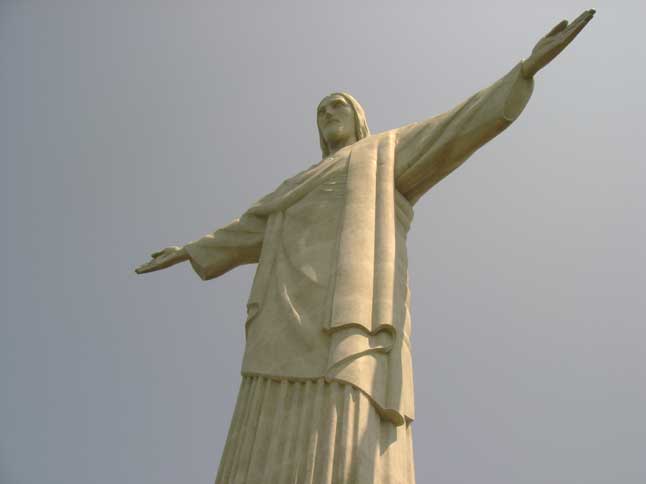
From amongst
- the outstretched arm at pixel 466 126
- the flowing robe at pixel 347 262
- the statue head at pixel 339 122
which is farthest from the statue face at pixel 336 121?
the outstretched arm at pixel 466 126

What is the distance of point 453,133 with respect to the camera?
28.4ft

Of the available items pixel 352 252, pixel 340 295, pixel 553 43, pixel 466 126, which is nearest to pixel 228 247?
pixel 352 252

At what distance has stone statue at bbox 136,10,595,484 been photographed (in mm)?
6918

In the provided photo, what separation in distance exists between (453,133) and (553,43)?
1378 mm

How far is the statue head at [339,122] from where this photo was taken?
1021 cm

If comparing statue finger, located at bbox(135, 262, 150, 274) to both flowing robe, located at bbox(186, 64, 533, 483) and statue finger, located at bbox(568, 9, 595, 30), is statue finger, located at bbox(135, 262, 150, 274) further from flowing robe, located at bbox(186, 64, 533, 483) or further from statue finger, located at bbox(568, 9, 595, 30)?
statue finger, located at bbox(568, 9, 595, 30)

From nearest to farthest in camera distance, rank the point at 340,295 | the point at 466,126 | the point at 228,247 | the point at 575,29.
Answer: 1. the point at 340,295
2. the point at 575,29
3. the point at 466,126
4. the point at 228,247

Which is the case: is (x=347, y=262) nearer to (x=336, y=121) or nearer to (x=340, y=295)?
(x=340, y=295)

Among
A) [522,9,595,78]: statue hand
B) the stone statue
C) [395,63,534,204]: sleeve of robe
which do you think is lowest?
the stone statue

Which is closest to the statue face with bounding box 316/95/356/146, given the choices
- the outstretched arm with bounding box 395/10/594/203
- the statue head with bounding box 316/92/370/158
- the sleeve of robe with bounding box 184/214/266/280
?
the statue head with bounding box 316/92/370/158

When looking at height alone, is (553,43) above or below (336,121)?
below

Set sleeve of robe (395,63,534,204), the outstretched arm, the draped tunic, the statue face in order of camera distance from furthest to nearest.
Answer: the statue face → sleeve of robe (395,63,534,204) → the outstretched arm → the draped tunic

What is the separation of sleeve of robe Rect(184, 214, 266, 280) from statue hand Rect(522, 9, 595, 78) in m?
3.63

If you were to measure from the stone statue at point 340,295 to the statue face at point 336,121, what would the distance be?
5 cm
